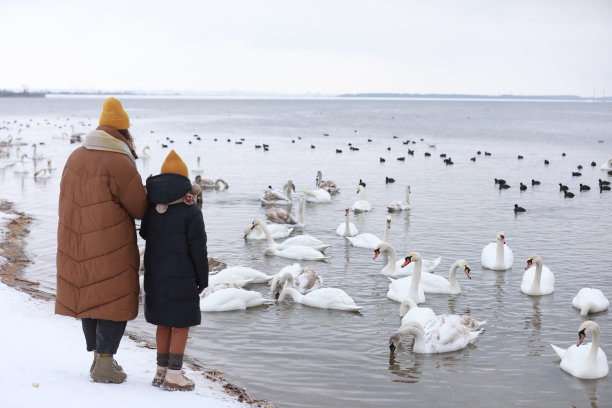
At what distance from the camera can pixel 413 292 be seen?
42.3 feet

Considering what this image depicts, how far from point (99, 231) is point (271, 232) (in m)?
13.1

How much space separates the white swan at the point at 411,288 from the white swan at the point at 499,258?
3.03 m

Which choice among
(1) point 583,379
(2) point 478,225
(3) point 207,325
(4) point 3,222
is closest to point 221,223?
(4) point 3,222

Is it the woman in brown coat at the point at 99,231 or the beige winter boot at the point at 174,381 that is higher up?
the woman in brown coat at the point at 99,231

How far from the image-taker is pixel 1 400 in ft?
18.6

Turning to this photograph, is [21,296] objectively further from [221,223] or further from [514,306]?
[221,223]

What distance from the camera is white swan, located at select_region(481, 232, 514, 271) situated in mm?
15523

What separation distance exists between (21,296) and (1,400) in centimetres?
522

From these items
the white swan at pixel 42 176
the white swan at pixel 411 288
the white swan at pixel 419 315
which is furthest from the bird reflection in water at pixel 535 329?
the white swan at pixel 42 176

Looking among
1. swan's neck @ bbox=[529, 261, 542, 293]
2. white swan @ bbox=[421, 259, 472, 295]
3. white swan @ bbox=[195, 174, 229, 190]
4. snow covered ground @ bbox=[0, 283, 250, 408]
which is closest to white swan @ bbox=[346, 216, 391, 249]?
white swan @ bbox=[421, 259, 472, 295]

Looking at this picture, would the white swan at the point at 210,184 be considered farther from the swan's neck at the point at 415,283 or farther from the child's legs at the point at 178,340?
the child's legs at the point at 178,340

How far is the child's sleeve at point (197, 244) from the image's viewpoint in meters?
6.01

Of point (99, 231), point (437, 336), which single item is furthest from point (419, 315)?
point (99, 231)

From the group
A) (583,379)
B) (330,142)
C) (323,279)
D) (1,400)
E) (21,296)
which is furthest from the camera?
(330,142)
